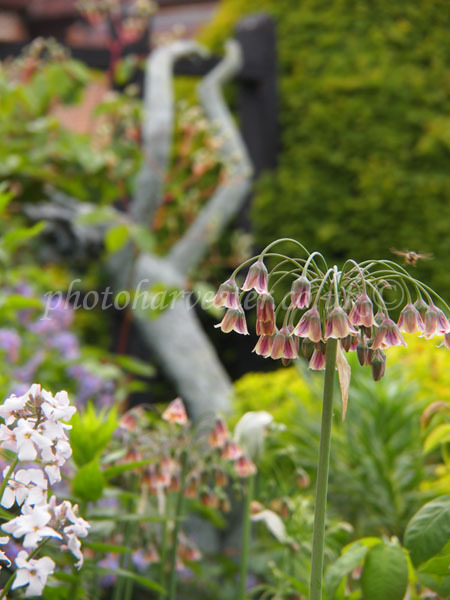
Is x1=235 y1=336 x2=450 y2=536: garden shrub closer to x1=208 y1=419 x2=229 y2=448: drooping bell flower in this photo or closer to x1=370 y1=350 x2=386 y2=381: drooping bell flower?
x1=208 y1=419 x2=229 y2=448: drooping bell flower

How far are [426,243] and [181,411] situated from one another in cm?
295

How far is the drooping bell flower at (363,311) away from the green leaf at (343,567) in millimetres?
441

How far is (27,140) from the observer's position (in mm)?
3463

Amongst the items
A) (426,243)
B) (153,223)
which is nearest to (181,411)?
(153,223)

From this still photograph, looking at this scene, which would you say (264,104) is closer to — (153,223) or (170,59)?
(170,59)

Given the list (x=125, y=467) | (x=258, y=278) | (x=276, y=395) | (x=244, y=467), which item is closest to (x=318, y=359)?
(x=258, y=278)

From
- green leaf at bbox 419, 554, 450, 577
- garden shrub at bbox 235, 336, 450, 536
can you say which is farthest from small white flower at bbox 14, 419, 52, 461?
A: garden shrub at bbox 235, 336, 450, 536

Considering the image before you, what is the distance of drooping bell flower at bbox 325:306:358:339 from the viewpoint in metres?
0.96

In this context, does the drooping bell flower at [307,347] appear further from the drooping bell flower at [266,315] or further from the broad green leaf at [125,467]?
the broad green leaf at [125,467]

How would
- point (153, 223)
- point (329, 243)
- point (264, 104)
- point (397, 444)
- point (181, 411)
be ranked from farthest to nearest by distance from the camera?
point (264, 104) < point (329, 243) < point (153, 223) < point (397, 444) < point (181, 411)

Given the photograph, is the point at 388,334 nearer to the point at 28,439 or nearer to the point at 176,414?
the point at 28,439

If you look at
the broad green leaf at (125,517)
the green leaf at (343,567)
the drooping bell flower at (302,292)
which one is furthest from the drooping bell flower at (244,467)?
the drooping bell flower at (302,292)

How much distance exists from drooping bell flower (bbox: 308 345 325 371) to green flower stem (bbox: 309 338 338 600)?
0.10 feet

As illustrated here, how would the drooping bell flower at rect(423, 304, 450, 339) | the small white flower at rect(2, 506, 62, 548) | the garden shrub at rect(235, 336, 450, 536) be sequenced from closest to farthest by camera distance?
the small white flower at rect(2, 506, 62, 548)
the drooping bell flower at rect(423, 304, 450, 339)
the garden shrub at rect(235, 336, 450, 536)
